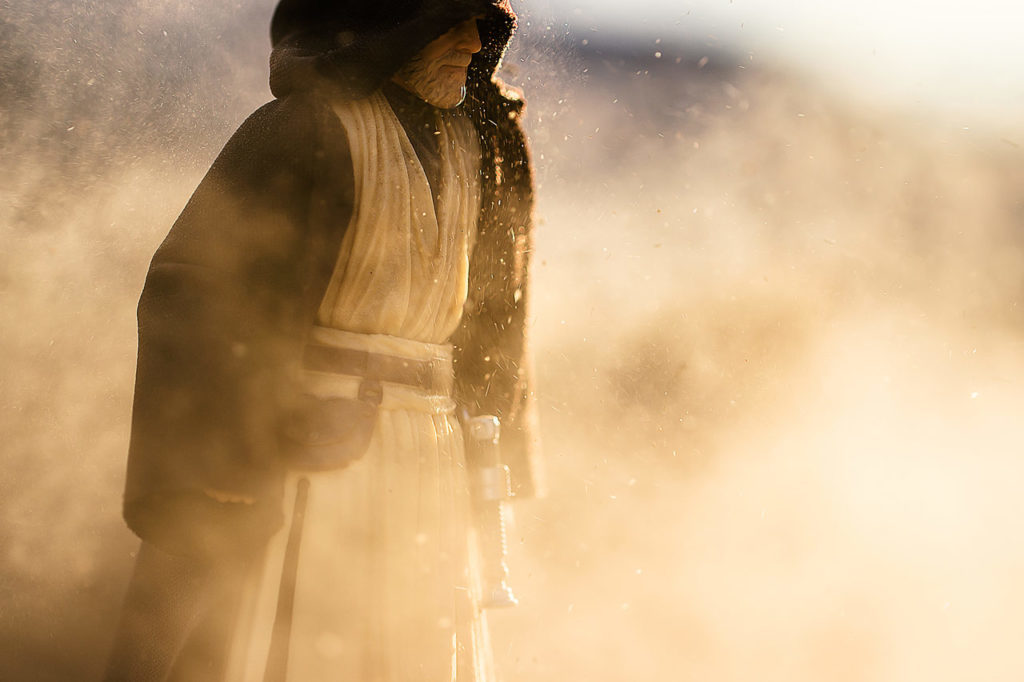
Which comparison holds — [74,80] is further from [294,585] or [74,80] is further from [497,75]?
[294,585]

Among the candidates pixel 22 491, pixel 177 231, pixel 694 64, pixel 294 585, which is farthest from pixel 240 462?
pixel 694 64

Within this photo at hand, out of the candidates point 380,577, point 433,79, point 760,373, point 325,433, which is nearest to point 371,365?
point 325,433

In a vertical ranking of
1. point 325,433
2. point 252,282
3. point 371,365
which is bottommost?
point 325,433

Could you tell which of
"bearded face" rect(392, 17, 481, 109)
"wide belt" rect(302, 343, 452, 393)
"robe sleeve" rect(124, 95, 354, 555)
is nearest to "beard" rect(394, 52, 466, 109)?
"bearded face" rect(392, 17, 481, 109)

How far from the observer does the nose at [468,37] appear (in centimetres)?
143

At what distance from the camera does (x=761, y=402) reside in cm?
349

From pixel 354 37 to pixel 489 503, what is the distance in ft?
2.87

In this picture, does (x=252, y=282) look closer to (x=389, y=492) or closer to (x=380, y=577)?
(x=389, y=492)

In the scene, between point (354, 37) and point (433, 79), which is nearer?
point (354, 37)

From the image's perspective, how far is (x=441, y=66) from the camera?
1.46 m

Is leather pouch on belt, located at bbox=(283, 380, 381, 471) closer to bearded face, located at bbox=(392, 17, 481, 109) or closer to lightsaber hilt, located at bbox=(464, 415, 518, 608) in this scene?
lightsaber hilt, located at bbox=(464, 415, 518, 608)

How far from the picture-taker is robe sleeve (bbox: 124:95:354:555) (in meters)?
1.11

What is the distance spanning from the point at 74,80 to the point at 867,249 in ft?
11.0

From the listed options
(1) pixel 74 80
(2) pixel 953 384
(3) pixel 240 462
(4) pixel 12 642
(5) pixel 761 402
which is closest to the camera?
(3) pixel 240 462
